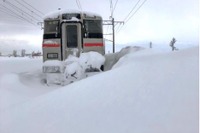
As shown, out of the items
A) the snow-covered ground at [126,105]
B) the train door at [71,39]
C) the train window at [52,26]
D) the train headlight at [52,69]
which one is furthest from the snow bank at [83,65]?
the snow-covered ground at [126,105]

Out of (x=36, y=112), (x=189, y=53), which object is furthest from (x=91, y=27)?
(x=36, y=112)

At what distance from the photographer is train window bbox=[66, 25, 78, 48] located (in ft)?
41.6

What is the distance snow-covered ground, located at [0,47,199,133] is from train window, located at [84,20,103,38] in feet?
21.7

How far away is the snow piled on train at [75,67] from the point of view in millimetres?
11305

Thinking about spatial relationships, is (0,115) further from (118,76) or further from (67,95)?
(118,76)

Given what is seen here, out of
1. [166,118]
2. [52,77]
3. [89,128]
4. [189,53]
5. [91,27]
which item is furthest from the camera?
[91,27]

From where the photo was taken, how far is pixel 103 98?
4.89 metres

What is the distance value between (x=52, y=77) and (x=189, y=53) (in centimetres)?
663

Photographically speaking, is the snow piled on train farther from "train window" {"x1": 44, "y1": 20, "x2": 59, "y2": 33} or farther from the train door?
"train window" {"x1": 44, "y1": 20, "x2": 59, "y2": 33}

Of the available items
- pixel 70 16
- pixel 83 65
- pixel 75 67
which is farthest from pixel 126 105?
pixel 70 16

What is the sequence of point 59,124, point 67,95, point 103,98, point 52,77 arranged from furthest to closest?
point 52,77 < point 67,95 < point 103,98 < point 59,124

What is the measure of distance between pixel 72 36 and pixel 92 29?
2.67ft

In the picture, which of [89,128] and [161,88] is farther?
[161,88]

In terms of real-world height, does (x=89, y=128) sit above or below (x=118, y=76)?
below
